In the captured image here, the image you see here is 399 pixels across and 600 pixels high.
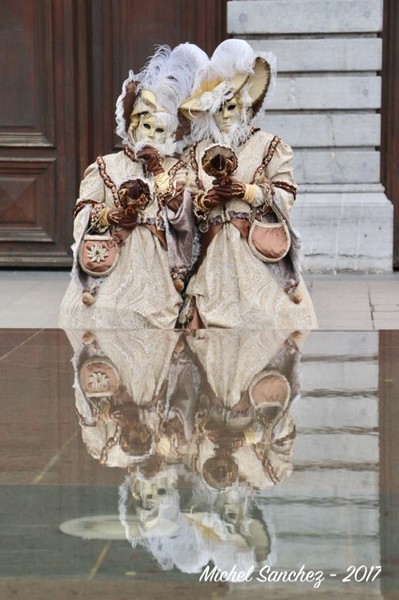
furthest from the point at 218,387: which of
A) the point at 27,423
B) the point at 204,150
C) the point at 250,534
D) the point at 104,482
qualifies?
the point at 204,150

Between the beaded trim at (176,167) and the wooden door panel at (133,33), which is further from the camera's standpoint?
the wooden door panel at (133,33)

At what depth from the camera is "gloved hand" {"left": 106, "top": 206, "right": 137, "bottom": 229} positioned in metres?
6.63

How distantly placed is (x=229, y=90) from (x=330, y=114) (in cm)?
399

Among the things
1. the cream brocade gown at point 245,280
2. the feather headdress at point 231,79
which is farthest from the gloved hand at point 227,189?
the feather headdress at point 231,79

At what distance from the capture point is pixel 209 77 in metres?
6.79

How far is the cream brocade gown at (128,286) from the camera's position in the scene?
6.62 m

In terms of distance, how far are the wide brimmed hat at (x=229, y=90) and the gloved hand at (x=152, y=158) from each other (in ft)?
0.83

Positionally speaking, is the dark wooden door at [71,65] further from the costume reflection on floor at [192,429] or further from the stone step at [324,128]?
the costume reflection on floor at [192,429]

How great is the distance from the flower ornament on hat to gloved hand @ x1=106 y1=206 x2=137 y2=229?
1.41 feet

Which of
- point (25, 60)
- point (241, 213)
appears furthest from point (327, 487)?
point (25, 60)

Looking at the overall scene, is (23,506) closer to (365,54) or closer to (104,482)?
(104,482)

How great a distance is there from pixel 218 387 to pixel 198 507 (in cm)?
135

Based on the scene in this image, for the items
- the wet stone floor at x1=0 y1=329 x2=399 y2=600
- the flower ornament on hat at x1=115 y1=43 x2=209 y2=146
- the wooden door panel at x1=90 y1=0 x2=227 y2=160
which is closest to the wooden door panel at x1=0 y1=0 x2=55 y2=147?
the wooden door panel at x1=90 y1=0 x2=227 y2=160

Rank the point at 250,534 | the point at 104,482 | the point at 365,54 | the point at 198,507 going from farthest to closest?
the point at 365,54
the point at 104,482
the point at 198,507
the point at 250,534
